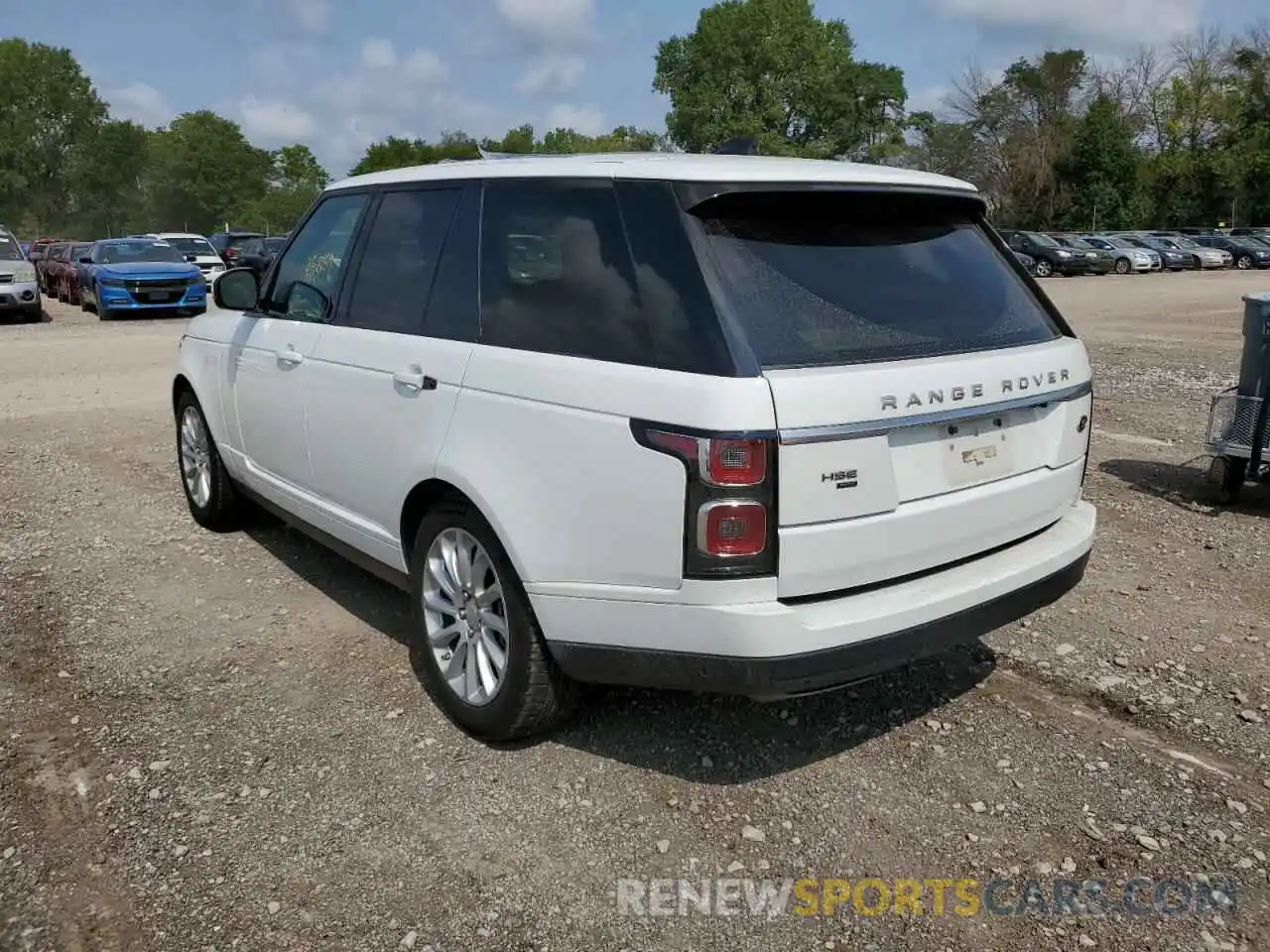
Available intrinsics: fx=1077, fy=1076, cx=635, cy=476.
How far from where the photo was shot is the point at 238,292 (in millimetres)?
4938

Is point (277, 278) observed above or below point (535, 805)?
above

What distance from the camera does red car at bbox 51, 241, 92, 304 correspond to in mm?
25484

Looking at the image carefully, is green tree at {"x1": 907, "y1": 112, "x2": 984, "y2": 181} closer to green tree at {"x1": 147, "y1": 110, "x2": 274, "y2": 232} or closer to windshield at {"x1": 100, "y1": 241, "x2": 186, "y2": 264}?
windshield at {"x1": 100, "y1": 241, "x2": 186, "y2": 264}

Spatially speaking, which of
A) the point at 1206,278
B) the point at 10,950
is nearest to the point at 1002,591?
the point at 10,950

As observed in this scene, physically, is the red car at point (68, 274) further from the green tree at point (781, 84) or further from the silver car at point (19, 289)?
the green tree at point (781, 84)

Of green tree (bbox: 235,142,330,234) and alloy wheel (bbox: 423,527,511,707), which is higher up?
green tree (bbox: 235,142,330,234)

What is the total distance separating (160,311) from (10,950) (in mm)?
20933

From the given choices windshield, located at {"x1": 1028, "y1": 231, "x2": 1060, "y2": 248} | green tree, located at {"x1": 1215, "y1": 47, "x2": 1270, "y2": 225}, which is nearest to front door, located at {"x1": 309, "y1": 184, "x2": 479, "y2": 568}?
windshield, located at {"x1": 1028, "y1": 231, "x2": 1060, "y2": 248}

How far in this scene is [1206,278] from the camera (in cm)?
3441

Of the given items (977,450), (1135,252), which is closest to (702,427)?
(977,450)

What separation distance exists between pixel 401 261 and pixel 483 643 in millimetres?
1489

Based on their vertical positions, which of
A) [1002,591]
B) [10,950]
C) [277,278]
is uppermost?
[277,278]

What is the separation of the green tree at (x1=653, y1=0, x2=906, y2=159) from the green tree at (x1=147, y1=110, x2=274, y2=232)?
45298 mm

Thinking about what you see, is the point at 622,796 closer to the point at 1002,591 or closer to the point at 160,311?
the point at 1002,591
